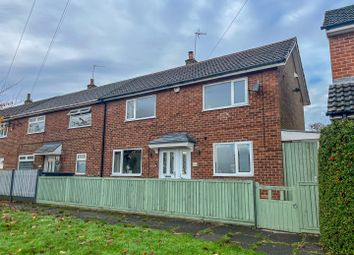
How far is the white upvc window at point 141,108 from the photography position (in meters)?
14.5

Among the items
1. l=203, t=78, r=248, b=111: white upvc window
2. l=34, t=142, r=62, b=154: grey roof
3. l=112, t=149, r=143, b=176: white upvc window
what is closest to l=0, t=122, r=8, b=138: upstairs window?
l=34, t=142, r=62, b=154: grey roof

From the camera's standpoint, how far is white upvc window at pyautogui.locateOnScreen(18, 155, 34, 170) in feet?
65.3

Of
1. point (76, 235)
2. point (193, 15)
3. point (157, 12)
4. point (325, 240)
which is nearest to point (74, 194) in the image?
point (76, 235)

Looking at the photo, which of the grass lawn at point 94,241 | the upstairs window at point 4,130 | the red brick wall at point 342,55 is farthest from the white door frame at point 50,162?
the red brick wall at point 342,55

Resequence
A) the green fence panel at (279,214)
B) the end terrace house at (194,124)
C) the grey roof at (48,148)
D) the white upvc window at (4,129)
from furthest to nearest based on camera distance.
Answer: the white upvc window at (4,129) → the grey roof at (48,148) → the end terrace house at (194,124) → the green fence panel at (279,214)

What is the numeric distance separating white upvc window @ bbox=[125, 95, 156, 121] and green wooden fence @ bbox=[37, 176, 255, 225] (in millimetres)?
4378

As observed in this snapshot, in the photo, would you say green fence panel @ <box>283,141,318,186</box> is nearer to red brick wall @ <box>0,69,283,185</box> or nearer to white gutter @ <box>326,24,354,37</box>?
red brick wall @ <box>0,69,283,185</box>

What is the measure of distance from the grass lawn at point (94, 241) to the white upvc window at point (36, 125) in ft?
44.0

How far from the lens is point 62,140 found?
18109 mm

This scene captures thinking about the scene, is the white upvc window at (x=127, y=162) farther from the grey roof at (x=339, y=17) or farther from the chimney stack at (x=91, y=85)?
the chimney stack at (x=91, y=85)

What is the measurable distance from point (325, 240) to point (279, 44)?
34.8 feet

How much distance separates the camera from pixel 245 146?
1107 cm

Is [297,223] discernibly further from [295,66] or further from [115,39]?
[115,39]

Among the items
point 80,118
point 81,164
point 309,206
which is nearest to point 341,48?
point 309,206
